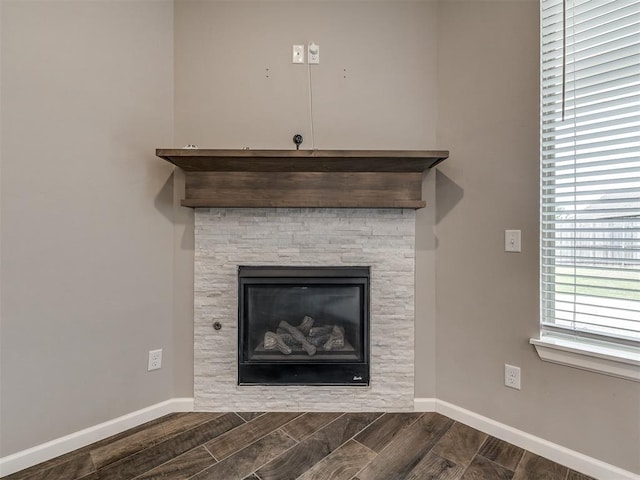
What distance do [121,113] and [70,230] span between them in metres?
0.68

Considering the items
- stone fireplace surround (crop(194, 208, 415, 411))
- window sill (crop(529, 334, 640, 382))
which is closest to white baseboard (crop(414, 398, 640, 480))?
stone fireplace surround (crop(194, 208, 415, 411))

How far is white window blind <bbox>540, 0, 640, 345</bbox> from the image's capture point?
1.31 metres

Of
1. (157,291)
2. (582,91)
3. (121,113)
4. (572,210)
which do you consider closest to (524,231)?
(572,210)

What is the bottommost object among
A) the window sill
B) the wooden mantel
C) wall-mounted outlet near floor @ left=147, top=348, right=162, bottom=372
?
wall-mounted outlet near floor @ left=147, top=348, right=162, bottom=372

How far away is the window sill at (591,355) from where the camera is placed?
1.28m

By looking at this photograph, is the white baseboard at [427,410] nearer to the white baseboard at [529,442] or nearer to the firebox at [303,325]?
the white baseboard at [529,442]

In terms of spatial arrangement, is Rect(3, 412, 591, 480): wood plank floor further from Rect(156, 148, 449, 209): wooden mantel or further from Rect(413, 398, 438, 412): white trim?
Rect(156, 148, 449, 209): wooden mantel

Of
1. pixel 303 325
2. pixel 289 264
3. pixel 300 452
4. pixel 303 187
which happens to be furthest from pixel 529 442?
pixel 303 187

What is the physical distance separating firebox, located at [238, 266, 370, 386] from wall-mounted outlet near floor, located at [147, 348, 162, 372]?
18.7 inches

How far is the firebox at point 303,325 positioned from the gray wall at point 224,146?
37 centimetres

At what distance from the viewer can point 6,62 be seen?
1354mm

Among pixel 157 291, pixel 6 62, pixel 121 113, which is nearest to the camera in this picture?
pixel 6 62

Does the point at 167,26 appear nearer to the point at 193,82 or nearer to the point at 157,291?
the point at 193,82

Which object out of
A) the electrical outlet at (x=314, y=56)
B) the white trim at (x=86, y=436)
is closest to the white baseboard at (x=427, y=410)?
the white trim at (x=86, y=436)
